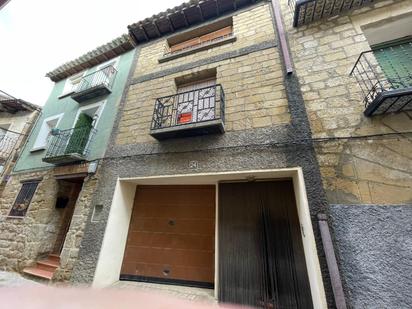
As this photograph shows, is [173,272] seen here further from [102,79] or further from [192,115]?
[102,79]

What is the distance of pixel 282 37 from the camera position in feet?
13.2

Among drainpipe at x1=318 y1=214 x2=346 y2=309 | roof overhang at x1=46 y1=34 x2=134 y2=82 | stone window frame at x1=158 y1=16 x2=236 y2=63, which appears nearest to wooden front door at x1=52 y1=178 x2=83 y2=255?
stone window frame at x1=158 y1=16 x2=236 y2=63

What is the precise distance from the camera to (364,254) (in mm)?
2215

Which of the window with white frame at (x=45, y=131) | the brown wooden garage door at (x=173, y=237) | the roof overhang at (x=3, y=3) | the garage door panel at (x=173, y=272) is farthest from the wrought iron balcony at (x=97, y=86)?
the garage door panel at (x=173, y=272)

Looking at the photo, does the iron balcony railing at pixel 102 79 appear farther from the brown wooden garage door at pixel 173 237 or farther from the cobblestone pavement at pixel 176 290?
the cobblestone pavement at pixel 176 290

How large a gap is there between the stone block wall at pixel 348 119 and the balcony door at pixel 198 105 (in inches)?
74.7

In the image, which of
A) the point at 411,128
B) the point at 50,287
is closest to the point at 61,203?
the point at 50,287

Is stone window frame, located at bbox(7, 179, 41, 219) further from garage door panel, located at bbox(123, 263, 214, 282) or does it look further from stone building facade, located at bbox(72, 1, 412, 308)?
garage door panel, located at bbox(123, 263, 214, 282)

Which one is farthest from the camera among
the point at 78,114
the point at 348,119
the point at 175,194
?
the point at 78,114

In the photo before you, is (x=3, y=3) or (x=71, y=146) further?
(x=71, y=146)

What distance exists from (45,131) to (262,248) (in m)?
8.76

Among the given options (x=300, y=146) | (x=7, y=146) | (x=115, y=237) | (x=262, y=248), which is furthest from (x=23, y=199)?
(x=300, y=146)

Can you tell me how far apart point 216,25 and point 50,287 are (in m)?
8.07

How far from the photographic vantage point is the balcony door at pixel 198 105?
3.99m
